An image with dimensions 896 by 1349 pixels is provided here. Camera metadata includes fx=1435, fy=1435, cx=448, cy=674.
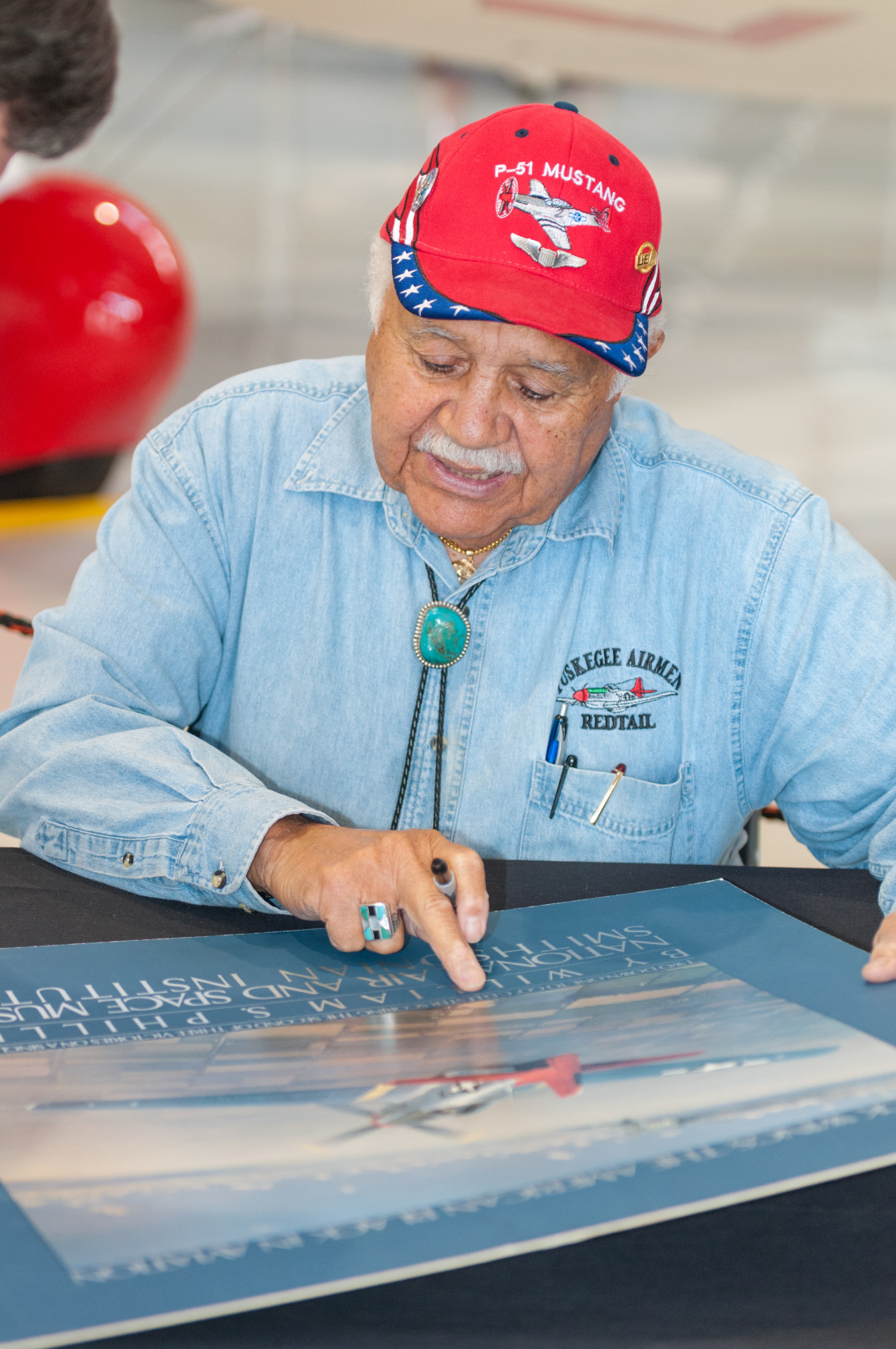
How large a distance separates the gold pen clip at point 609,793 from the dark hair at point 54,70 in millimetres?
1142

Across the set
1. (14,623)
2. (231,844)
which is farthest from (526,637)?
(14,623)

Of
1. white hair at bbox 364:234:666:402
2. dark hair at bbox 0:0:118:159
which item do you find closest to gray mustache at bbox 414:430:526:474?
white hair at bbox 364:234:666:402

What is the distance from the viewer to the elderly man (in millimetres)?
1168

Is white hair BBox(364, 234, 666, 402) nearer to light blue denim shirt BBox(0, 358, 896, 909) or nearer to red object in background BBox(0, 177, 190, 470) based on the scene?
light blue denim shirt BBox(0, 358, 896, 909)

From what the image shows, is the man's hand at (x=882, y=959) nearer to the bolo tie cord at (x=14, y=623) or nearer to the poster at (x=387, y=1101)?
the poster at (x=387, y=1101)

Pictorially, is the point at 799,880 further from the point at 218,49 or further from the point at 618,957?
the point at 218,49

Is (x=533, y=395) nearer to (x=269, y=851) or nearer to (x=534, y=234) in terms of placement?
(x=534, y=234)

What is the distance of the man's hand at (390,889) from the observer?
94 centimetres

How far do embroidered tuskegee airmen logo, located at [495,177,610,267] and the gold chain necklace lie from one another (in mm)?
303

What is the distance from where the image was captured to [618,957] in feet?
3.17

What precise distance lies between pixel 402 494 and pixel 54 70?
0.86 meters

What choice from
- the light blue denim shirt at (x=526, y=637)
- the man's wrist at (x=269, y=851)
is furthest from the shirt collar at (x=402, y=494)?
the man's wrist at (x=269, y=851)

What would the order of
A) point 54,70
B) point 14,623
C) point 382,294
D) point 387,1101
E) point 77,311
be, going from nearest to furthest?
point 387,1101 < point 382,294 < point 14,623 < point 54,70 < point 77,311

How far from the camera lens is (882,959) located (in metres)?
0.96
